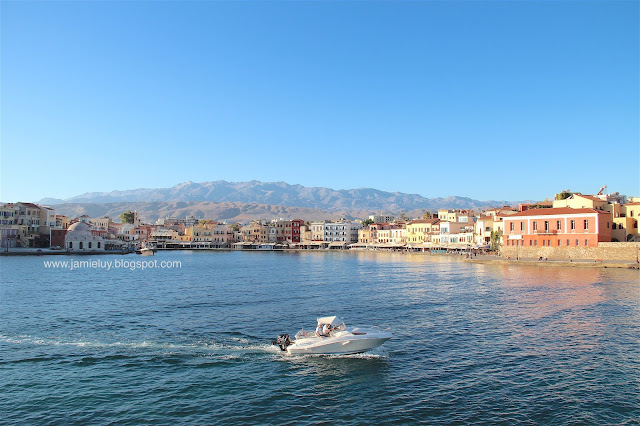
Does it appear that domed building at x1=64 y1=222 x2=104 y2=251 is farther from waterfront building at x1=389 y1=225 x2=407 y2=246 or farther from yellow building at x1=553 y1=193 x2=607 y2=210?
yellow building at x1=553 y1=193 x2=607 y2=210

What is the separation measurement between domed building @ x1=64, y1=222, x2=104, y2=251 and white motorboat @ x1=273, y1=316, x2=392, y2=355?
10840cm

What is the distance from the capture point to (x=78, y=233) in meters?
116

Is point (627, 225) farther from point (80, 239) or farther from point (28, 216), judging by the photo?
point (28, 216)

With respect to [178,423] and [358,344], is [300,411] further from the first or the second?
[358,344]

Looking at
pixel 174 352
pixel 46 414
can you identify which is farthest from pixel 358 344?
pixel 46 414

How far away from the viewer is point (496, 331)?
2627cm

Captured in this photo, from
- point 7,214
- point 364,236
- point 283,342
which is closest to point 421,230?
point 364,236

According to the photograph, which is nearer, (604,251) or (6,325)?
(6,325)

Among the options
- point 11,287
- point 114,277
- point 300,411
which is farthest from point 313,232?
point 300,411

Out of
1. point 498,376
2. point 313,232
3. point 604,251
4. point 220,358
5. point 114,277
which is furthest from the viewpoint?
point 313,232

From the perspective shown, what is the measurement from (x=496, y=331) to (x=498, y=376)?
25.4ft

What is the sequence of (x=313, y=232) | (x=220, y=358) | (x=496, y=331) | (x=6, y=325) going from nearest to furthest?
(x=220, y=358)
(x=496, y=331)
(x=6, y=325)
(x=313, y=232)

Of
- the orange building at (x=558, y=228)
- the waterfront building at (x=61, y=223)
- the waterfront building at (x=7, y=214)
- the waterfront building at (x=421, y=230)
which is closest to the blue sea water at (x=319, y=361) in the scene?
the orange building at (x=558, y=228)

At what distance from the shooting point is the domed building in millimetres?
114938
